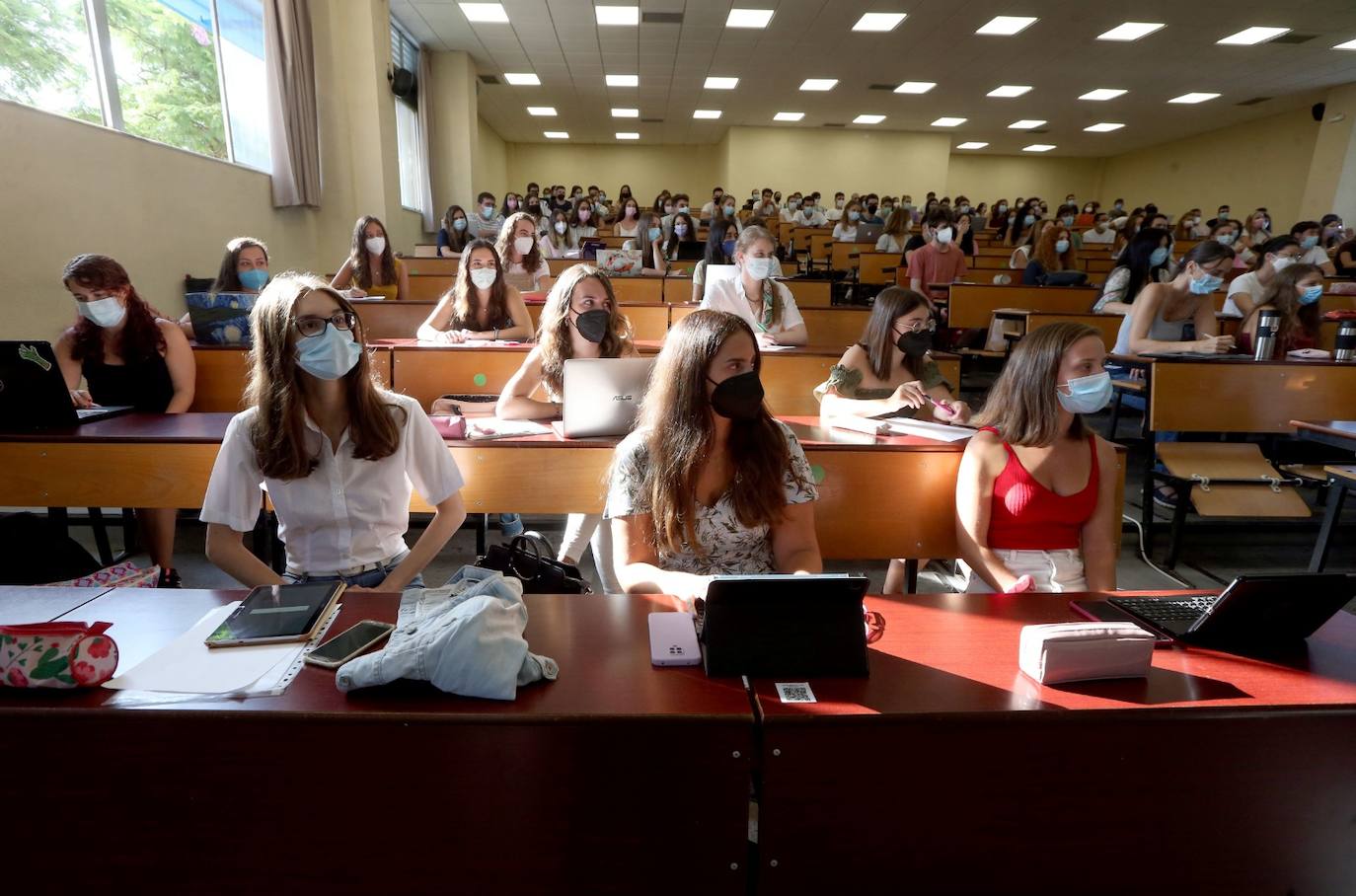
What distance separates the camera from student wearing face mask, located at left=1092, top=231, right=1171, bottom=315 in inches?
201

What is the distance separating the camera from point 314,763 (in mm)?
932

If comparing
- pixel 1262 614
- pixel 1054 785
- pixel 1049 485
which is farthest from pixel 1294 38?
pixel 1054 785

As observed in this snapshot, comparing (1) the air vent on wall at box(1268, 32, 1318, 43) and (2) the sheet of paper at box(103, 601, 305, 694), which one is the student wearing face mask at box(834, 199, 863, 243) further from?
(2) the sheet of paper at box(103, 601, 305, 694)

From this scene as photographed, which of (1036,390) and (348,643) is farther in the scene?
(1036,390)

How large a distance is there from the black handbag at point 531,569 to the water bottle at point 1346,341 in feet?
12.5

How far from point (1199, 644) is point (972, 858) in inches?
21.2

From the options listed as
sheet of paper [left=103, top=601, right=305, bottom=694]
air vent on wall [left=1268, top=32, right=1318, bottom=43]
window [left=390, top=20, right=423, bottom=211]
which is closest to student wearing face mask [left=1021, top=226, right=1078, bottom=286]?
air vent on wall [left=1268, top=32, right=1318, bottom=43]

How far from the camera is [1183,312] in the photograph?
414 cm

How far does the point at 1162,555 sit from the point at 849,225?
28.2 ft

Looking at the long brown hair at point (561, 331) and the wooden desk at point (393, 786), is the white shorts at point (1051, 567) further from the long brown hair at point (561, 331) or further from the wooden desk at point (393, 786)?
the long brown hair at point (561, 331)

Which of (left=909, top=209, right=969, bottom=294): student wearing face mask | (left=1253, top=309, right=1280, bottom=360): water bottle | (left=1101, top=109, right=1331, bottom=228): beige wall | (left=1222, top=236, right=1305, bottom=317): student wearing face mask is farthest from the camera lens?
(left=1101, top=109, right=1331, bottom=228): beige wall

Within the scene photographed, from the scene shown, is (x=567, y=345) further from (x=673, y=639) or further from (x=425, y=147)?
(x=425, y=147)

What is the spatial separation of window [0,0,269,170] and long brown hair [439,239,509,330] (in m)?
2.15

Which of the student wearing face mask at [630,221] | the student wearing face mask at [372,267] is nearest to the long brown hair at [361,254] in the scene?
the student wearing face mask at [372,267]
